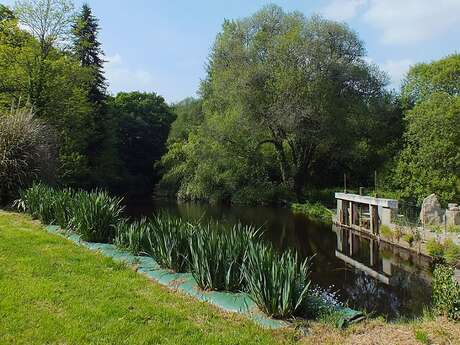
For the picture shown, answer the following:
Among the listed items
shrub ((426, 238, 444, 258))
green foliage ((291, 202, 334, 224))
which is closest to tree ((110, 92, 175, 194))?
green foliage ((291, 202, 334, 224))

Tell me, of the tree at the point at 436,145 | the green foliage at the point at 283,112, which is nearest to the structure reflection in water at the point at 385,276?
the tree at the point at 436,145

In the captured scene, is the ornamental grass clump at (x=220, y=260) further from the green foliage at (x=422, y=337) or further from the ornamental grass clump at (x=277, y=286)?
the green foliage at (x=422, y=337)

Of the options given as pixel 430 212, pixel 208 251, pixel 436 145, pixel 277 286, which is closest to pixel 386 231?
pixel 430 212

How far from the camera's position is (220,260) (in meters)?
4.94

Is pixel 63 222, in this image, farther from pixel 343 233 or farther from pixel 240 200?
pixel 240 200

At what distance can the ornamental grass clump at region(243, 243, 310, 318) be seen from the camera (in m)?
4.10

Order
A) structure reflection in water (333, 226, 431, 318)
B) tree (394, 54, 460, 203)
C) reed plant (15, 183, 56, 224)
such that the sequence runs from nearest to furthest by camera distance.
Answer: structure reflection in water (333, 226, 431, 318)
reed plant (15, 183, 56, 224)
tree (394, 54, 460, 203)

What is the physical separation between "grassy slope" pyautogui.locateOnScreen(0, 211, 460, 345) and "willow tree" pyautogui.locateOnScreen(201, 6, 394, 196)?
19134 millimetres

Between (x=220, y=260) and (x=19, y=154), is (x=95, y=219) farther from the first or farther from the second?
(x=19, y=154)

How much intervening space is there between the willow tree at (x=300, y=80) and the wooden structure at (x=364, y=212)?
638 centimetres

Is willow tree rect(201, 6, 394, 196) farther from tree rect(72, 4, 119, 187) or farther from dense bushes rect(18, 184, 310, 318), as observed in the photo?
dense bushes rect(18, 184, 310, 318)

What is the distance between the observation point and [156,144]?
130ft

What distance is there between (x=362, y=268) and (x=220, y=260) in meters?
6.81

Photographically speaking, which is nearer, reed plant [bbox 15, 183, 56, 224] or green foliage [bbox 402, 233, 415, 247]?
reed plant [bbox 15, 183, 56, 224]
